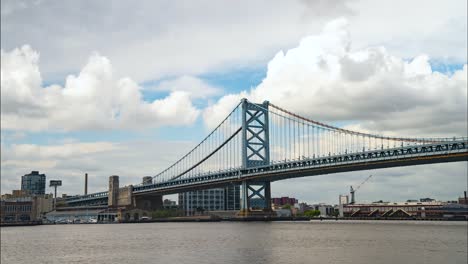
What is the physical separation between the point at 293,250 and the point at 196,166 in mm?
83196

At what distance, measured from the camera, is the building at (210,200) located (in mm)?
180875

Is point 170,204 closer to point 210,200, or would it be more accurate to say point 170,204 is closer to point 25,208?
point 210,200

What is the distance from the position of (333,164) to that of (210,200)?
10005cm

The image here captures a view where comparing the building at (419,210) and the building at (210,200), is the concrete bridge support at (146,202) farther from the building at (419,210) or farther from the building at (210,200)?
the building at (419,210)

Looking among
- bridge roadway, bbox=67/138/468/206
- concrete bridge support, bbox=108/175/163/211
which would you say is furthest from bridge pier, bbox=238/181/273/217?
concrete bridge support, bbox=108/175/163/211

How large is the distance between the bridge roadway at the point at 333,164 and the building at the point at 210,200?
169 ft

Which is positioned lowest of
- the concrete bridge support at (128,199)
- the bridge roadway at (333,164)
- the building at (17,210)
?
the building at (17,210)

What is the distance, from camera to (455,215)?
147m

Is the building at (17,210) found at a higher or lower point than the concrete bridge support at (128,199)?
lower

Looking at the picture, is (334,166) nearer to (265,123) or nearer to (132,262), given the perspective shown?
(265,123)

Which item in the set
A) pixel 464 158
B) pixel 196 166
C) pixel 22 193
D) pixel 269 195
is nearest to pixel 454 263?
pixel 464 158

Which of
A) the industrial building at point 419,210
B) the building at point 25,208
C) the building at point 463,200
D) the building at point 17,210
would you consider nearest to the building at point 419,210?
the industrial building at point 419,210

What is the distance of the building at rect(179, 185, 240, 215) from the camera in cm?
18088

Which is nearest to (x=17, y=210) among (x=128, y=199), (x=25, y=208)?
(x=25, y=208)
